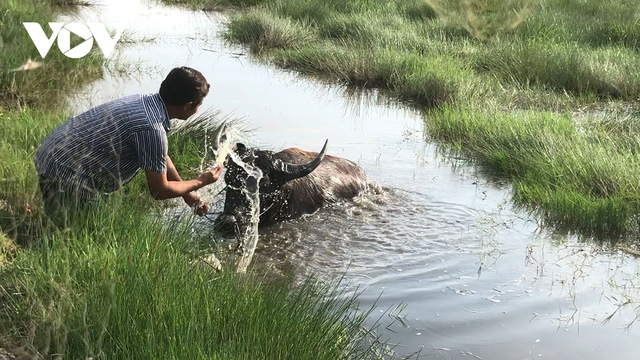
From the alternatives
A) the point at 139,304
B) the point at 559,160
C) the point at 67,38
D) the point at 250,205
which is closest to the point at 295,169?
the point at 250,205

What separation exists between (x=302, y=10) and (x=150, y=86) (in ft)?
22.6

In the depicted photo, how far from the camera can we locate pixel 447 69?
12352 millimetres

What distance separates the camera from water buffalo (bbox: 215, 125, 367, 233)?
672 cm

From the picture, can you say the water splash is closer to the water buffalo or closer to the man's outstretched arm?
the water buffalo

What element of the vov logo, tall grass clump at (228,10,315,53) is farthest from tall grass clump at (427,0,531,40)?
the vov logo

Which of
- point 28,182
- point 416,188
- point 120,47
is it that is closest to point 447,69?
point 416,188

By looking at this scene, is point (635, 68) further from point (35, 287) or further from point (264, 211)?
point (35, 287)

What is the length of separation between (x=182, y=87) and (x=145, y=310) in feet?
5.73

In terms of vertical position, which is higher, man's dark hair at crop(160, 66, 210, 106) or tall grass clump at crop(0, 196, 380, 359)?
man's dark hair at crop(160, 66, 210, 106)

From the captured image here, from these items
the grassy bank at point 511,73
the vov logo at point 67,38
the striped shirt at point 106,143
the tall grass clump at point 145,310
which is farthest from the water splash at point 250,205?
the vov logo at point 67,38

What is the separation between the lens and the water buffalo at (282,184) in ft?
22.1

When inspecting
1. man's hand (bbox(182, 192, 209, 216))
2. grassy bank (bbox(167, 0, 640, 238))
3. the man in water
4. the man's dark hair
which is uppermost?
the man's dark hair

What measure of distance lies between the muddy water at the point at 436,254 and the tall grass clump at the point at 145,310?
3.73 feet

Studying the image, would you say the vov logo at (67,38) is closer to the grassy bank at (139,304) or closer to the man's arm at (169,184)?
the man's arm at (169,184)
